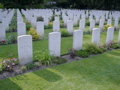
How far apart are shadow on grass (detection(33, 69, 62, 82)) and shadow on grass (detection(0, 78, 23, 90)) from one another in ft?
2.72

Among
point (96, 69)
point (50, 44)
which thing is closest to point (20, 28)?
point (50, 44)

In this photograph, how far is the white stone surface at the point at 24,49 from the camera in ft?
17.0

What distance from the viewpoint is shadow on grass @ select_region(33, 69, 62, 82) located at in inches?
180

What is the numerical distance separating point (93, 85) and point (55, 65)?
1.69 m

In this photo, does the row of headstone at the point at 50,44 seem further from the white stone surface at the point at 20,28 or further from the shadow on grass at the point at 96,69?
the white stone surface at the point at 20,28

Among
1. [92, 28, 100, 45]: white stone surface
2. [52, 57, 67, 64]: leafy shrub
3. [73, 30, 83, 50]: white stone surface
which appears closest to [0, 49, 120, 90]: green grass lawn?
[52, 57, 67, 64]: leafy shrub

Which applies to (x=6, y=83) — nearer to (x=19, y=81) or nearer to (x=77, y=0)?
(x=19, y=81)

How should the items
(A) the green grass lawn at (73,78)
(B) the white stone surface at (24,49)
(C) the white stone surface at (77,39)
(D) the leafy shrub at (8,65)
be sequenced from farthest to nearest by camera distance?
(C) the white stone surface at (77,39) → (B) the white stone surface at (24,49) → (D) the leafy shrub at (8,65) → (A) the green grass lawn at (73,78)

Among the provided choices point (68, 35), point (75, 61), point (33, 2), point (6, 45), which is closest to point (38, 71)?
point (75, 61)

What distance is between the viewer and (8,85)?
13.7 feet

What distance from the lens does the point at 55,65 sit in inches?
219

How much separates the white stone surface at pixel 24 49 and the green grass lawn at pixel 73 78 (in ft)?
2.31

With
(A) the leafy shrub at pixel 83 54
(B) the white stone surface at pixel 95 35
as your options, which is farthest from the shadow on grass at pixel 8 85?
(B) the white stone surface at pixel 95 35

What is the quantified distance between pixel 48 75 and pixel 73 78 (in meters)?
0.77
